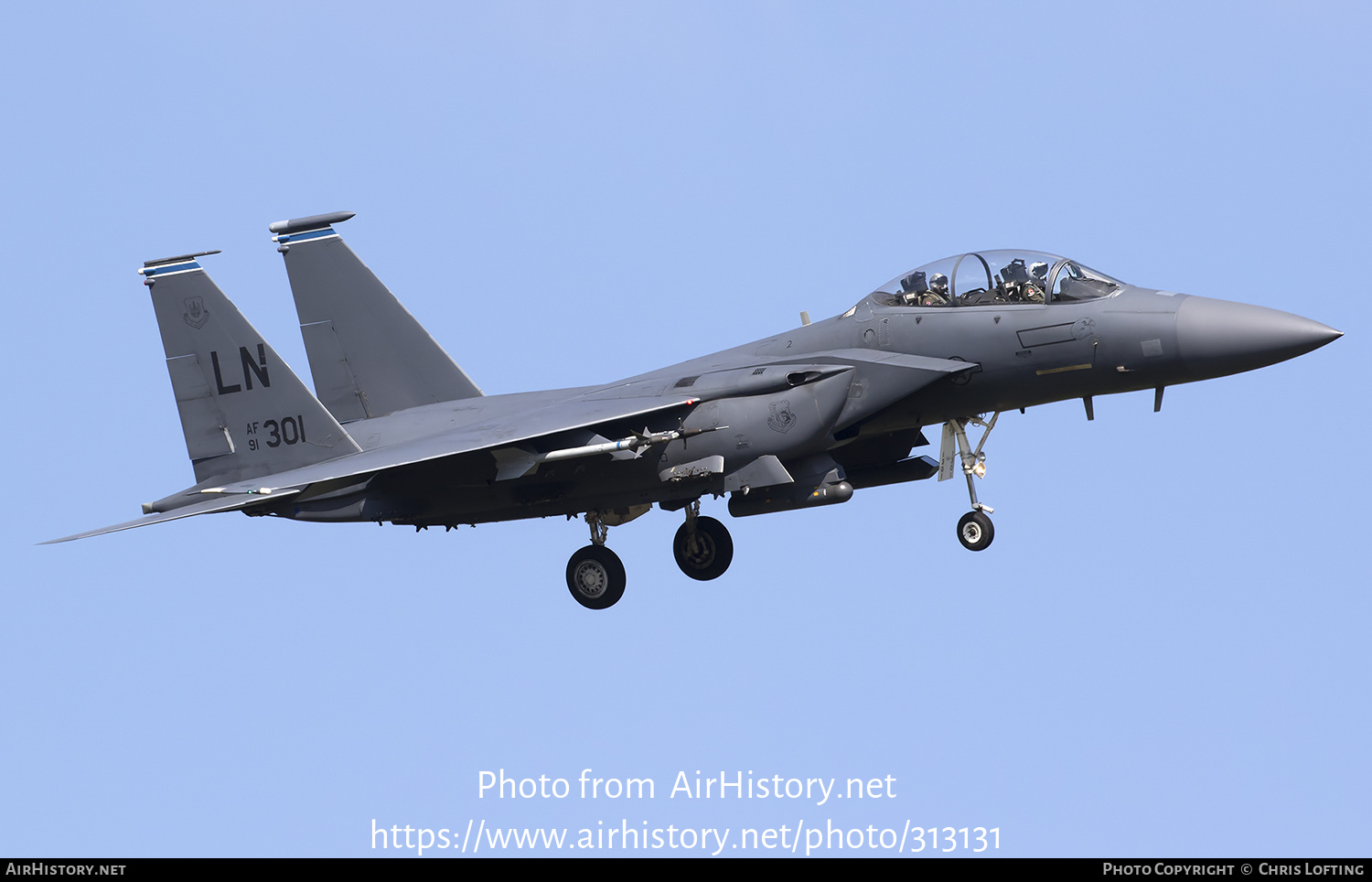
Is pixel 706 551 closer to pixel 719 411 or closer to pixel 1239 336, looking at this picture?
pixel 719 411

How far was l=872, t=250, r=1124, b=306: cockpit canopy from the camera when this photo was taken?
18.0 m

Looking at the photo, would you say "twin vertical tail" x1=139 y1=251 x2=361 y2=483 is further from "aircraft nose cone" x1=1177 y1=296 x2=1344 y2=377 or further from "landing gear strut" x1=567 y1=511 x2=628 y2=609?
"aircraft nose cone" x1=1177 y1=296 x2=1344 y2=377

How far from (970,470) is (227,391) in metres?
8.29

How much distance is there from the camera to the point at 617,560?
65.9 feet

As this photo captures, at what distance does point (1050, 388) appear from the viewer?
59.4 ft

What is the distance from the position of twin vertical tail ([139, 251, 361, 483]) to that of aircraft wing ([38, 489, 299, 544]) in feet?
3.61

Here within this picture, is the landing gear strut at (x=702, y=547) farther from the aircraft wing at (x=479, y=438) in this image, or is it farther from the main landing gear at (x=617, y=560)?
the aircraft wing at (x=479, y=438)

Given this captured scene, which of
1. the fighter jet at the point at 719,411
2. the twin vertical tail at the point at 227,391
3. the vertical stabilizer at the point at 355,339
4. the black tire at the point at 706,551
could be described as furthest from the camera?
the vertical stabilizer at the point at 355,339

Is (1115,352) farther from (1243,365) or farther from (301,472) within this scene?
(301,472)

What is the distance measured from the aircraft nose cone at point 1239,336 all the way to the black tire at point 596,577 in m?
6.62

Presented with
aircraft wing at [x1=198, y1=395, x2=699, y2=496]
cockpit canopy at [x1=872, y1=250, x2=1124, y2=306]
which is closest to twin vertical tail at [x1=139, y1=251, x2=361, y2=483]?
aircraft wing at [x1=198, y1=395, x2=699, y2=496]

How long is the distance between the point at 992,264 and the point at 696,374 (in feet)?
11.0

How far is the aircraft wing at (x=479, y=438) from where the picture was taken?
18.1 metres

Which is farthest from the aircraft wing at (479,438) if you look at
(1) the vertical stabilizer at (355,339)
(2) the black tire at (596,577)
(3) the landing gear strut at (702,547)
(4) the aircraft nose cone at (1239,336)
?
(4) the aircraft nose cone at (1239,336)
